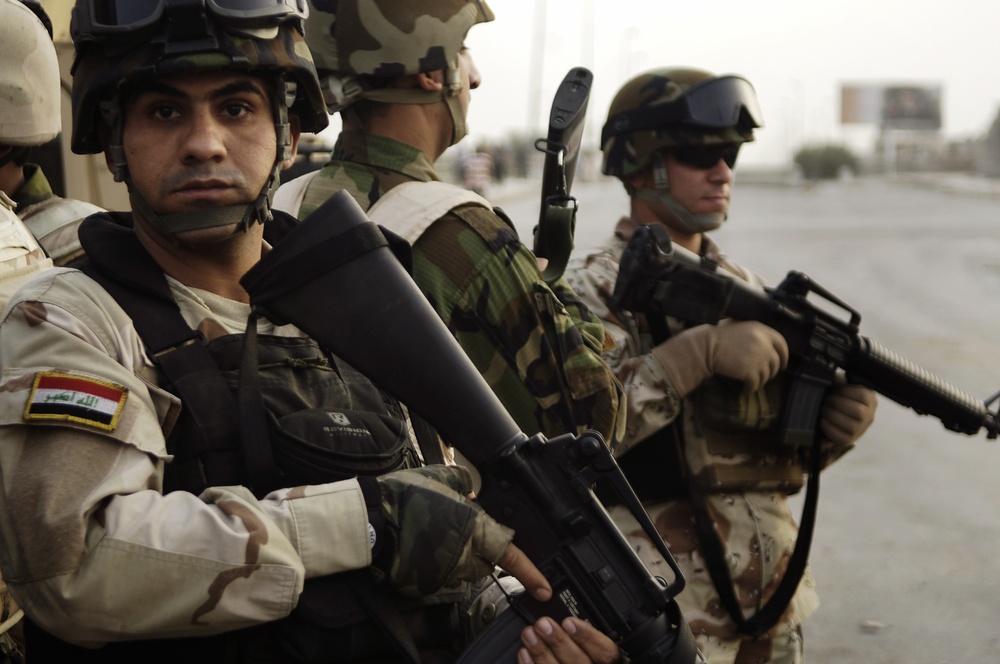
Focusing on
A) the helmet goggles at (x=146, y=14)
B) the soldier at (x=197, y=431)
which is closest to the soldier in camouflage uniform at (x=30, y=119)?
the soldier at (x=197, y=431)

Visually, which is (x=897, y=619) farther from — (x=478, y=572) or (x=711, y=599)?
(x=478, y=572)

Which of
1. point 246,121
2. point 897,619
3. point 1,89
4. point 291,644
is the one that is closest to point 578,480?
point 291,644

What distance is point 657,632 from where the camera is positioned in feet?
5.80

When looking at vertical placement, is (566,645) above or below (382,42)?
below

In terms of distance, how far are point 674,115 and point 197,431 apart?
6.97 feet

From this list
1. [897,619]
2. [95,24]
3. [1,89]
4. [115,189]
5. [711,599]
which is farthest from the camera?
[897,619]

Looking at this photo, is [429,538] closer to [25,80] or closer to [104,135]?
[104,135]

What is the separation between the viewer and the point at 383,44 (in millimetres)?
2533

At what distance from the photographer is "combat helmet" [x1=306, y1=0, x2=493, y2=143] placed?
8.29 feet

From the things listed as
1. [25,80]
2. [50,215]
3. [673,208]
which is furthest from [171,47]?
[673,208]

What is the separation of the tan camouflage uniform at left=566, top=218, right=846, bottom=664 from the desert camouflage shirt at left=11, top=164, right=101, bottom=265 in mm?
1262

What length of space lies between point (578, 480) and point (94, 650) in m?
0.69

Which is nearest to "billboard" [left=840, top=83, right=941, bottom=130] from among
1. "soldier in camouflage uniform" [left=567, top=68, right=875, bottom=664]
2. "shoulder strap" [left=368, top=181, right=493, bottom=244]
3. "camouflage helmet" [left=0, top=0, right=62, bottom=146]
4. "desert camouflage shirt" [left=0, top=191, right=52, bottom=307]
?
"soldier in camouflage uniform" [left=567, top=68, right=875, bottom=664]

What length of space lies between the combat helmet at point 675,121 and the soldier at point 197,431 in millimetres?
1627
